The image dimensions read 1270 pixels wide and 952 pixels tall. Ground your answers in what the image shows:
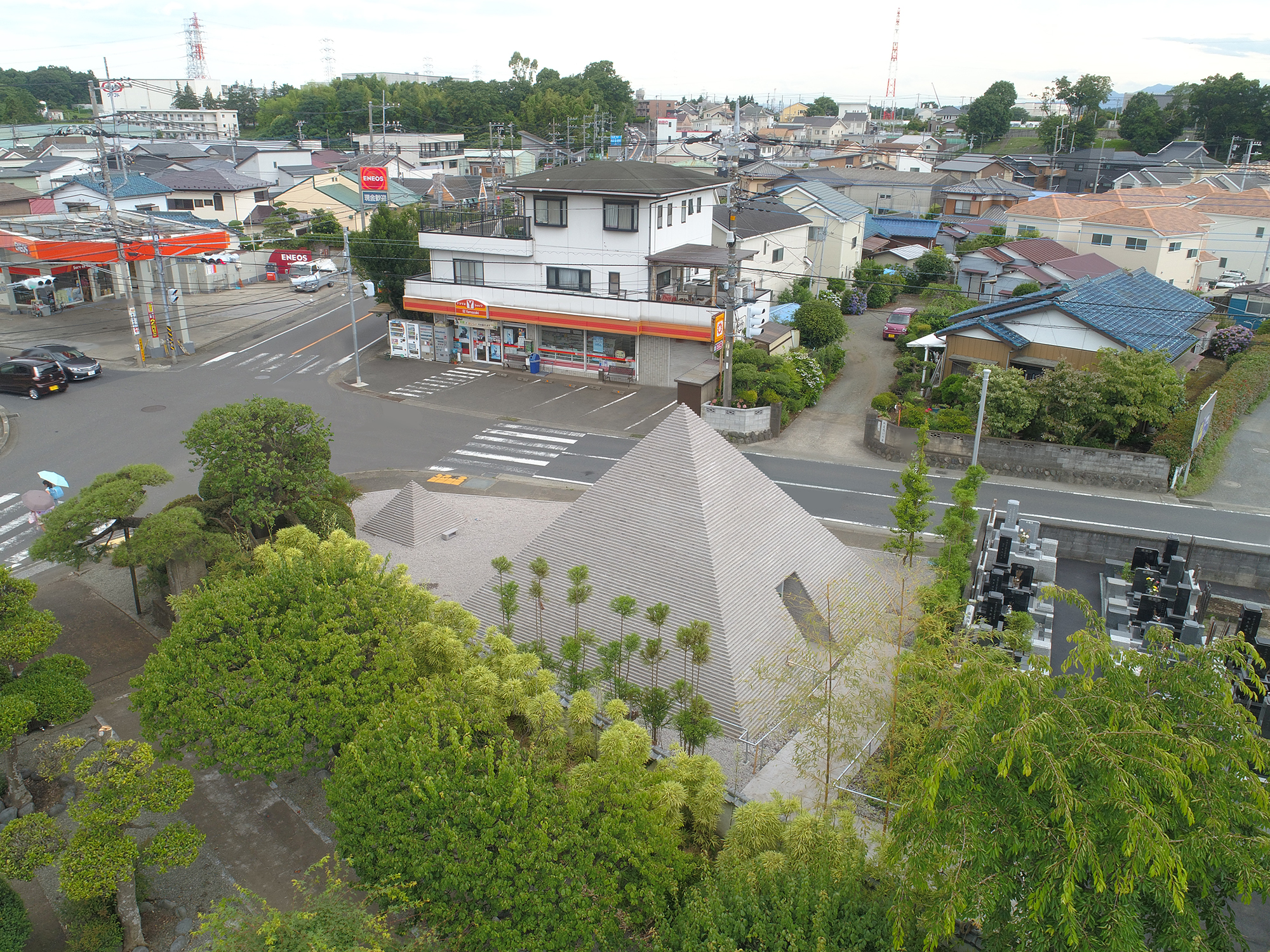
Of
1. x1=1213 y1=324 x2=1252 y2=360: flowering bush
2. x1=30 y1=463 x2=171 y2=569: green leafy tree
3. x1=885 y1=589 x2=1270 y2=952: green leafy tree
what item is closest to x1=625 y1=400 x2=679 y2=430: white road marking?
x1=30 y1=463 x2=171 y2=569: green leafy tree

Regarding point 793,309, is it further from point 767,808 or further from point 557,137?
point 557,137

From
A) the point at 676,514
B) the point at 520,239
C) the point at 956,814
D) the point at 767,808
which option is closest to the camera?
the point at 956,814

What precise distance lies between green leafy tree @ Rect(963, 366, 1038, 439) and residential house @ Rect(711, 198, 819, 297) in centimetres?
1761

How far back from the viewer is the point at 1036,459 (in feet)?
105

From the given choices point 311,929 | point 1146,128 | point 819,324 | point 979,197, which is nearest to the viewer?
point 311,929

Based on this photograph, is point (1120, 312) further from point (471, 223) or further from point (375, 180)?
point (375, 180)

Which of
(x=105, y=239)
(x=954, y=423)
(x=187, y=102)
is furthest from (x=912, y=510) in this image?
(x=187, y=102)

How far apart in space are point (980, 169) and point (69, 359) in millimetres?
82044

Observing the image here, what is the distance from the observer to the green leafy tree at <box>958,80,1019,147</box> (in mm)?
132000

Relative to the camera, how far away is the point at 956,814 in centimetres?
876

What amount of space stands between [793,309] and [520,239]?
48.8 ft

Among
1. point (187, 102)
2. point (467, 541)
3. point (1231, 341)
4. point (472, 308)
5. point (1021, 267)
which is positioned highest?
point (187, 102)

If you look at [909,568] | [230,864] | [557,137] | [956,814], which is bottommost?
[230,864]

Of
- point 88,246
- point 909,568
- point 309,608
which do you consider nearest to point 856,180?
point 88,246
